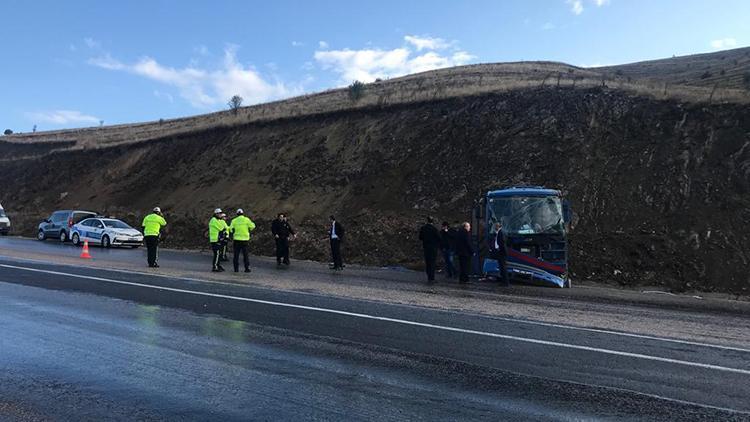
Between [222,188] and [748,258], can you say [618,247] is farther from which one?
[222,188]

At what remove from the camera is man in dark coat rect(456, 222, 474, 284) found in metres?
15.5

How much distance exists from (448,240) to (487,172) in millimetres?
8457

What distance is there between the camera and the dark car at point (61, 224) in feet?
93.8

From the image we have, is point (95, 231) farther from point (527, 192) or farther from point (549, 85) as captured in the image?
point (549, 85)

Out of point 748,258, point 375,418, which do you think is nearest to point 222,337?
point 375,418

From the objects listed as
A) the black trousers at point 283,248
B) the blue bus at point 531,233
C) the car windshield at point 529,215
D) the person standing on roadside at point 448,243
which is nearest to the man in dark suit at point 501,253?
the blue bus at point 531,233

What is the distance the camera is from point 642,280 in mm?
16141

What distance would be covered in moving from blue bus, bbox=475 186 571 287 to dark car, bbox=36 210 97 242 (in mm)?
21713

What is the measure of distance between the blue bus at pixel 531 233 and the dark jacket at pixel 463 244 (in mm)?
571

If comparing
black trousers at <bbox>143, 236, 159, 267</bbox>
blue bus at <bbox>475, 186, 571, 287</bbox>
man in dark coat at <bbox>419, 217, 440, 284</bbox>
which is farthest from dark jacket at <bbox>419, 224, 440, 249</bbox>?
black trousers at <bbox>143, 236, 159, 267</bbox>

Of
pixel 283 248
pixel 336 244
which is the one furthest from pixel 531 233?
pixel 283 248

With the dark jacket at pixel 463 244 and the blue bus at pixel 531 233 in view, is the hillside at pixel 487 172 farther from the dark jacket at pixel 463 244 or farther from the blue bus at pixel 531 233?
the dark jacket at pixel 463 244

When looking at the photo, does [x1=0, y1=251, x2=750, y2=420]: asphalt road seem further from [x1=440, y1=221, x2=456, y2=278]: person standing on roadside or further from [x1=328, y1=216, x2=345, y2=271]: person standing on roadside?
[x1=328, y1=216, x2=345, y2=271]: person standing on roadside

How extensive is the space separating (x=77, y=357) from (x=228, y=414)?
2.56 meters
